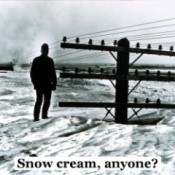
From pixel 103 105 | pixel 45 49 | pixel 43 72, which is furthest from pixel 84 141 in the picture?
pixel 45 49

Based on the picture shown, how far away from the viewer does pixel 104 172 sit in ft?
12.8

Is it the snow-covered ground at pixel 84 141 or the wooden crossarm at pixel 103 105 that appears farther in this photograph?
the wooden crossarm at pixel 103 105

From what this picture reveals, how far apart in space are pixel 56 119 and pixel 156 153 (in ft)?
9.58

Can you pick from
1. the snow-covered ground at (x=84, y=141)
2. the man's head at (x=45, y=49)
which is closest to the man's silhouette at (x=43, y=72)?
the man's head at (x=45, y=49)

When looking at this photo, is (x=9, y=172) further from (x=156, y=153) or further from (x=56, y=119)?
(x=56, y=119)

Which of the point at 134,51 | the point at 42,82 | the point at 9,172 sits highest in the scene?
the point at 134,51

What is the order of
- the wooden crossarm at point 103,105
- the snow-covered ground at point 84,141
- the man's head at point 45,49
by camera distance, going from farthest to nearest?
the man's head at point 45,49 < the wooden crossarm at point 103,105 < the snow-covered ground at point 84,141

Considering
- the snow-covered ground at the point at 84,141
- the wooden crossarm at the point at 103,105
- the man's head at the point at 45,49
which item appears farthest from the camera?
the man's head at the point at 45,49

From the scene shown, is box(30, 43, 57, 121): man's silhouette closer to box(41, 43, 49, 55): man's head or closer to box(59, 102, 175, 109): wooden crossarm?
box(41, 43, 49, 55): man's head

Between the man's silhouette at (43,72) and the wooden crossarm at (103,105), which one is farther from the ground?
the man's silhouette at (43,72)

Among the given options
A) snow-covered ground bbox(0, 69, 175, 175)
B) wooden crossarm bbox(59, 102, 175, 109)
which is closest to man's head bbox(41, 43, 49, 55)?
wooden crossarm bbox(59, 102, 175, 109)

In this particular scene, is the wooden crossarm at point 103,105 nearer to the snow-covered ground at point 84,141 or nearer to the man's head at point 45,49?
the snow-covered ground at point 84,141

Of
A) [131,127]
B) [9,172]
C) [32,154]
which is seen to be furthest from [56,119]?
[9,172]

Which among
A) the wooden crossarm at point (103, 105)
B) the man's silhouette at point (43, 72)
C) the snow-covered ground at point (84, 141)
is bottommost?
the snow-covered ground at point (84, 141)
